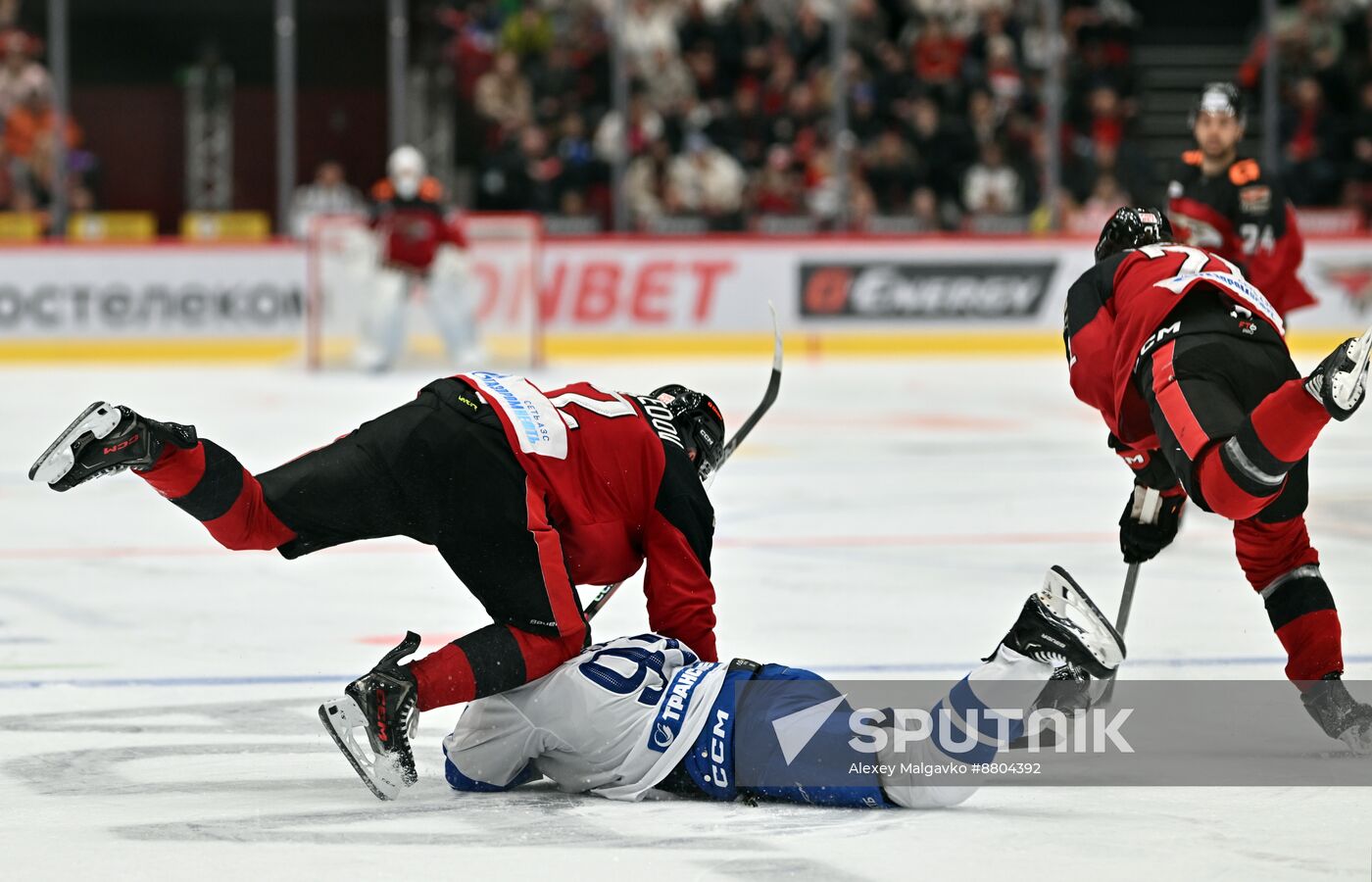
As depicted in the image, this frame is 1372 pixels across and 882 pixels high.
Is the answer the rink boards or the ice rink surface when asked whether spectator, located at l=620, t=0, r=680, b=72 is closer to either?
the rink boards

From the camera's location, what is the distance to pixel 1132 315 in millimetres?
4035

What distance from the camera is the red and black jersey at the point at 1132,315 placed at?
3.99 meters

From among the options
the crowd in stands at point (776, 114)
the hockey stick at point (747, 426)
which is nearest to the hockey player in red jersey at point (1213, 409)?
the hockey stick at point (747, 426)

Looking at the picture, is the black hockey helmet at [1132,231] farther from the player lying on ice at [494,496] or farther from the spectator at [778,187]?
the spectator at [778,187]

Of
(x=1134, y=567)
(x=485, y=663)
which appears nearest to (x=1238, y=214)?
(x=1134, y=567)

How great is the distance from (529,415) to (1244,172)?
3.74m

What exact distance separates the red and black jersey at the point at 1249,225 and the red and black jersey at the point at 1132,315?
248 cm

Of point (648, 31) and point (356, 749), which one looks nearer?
point (356, 749)

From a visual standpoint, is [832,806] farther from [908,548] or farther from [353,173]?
[353,173]

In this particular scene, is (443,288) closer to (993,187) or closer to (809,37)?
(809,37)

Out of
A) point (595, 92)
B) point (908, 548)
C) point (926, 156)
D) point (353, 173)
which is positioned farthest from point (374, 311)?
point (908, 548)

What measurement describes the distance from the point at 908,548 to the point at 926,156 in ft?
29.0

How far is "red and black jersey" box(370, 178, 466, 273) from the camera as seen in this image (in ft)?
43.4

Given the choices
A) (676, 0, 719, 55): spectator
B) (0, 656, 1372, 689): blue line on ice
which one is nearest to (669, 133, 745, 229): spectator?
(676, 0, 719, 55): spectator
